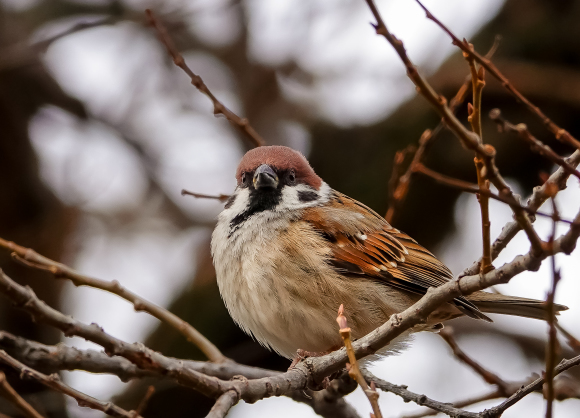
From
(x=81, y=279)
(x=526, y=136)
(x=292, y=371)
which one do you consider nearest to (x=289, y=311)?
(x=292, y=371)

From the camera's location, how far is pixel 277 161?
418cm

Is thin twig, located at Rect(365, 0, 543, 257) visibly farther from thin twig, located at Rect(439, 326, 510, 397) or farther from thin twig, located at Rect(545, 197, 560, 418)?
thin twig, located at Rect(439, 326, 510, 397)

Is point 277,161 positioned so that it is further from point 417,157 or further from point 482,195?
point 482,195

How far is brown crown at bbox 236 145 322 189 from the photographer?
413 cm

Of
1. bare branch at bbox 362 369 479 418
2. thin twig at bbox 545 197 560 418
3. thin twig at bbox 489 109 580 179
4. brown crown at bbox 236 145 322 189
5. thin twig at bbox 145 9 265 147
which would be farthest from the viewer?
brown crown at bbox 236 145 322 189

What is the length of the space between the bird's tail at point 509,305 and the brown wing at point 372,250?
10.4 inches

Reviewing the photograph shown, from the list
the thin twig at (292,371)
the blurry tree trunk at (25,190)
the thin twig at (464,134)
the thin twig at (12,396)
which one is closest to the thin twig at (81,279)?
the thin twig at (292,371)

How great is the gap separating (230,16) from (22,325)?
12.1 feet

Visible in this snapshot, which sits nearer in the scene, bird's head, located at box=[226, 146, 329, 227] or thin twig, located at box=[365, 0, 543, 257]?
thin twig, located at box=[365, 0, 543, 257]

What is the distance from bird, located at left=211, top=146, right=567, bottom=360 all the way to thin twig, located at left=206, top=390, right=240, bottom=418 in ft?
3.47

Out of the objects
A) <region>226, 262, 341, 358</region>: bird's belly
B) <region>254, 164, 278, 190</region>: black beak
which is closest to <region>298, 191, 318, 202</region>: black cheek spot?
<region>254, 164, 278, 190</region>: black beak

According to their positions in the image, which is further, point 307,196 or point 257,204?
point 307,196

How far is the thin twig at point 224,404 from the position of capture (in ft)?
7.70

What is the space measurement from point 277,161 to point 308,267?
2.73 feet
